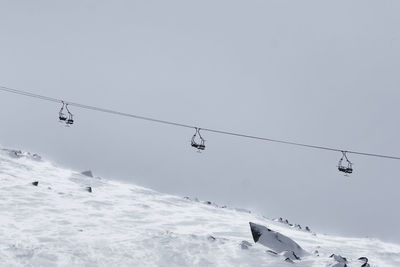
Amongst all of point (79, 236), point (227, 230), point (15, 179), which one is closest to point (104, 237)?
point (79, 236)

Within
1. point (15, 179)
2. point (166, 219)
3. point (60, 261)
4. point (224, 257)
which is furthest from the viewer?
point (15, 179)

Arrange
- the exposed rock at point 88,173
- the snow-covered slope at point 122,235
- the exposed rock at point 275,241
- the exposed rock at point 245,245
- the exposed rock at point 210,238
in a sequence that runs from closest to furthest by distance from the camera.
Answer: the snow-covered slope at point 122,235 < the exposed rock at point 245,245 < the exposed rock at point 275,241 < the exposed rock at point 210,238 < the exposed rock at point 88,173

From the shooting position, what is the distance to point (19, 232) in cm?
2112


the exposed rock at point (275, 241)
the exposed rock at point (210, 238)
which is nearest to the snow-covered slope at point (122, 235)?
the exposed rock at point (210, 238)

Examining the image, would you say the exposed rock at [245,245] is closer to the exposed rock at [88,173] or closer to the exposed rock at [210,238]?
the exposed rock at [210,238]

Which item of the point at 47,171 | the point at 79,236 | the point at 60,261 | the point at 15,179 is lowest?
the point at 60,261

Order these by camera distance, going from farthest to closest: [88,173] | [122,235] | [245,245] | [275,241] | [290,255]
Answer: [88,173] < [275,241] < [122,235] < [245,245] < [290,255]

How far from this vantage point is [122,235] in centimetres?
2291

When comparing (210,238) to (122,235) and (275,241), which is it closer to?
(275,241)

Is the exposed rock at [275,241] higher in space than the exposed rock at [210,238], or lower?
higher

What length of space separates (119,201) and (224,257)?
45.1 feet

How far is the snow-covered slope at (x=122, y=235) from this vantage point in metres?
19.4

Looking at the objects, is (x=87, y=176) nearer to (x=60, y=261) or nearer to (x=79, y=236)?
(x=79, y=236)

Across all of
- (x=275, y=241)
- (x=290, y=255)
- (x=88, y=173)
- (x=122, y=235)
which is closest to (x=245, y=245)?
(x=275, y=241)
